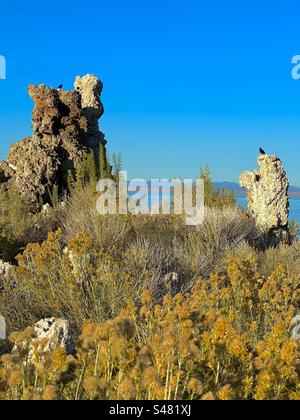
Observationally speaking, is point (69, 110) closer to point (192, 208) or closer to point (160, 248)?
point (192, 208)

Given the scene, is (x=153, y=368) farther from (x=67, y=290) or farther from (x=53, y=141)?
(x=53, y=141)

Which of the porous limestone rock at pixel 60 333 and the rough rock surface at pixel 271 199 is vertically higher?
the rough rock surface at pixel 271 199

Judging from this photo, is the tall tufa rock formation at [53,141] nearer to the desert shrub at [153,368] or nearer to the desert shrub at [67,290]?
the desert shrub at [67,290]

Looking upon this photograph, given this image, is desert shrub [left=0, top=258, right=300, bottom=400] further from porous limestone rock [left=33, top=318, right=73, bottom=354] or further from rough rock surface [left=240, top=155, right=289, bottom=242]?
rough rock surface [left=240, top=155, right=289, bottom=242]

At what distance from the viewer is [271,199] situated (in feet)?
33.8

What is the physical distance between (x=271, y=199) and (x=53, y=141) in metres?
4.83

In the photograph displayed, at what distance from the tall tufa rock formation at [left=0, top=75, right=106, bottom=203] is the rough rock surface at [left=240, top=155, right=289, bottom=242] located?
383 cm

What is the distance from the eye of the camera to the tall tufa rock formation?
37.1 ft

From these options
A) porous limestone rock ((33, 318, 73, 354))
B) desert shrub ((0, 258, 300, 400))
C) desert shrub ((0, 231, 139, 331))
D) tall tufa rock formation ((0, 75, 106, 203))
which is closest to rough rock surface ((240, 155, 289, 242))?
Answer: tall tufa rock formation ((0, 75, 106, 203))

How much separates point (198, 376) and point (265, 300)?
2.46 m

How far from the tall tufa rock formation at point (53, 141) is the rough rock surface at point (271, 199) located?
12.6 ft

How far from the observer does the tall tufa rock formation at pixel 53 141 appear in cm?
1130

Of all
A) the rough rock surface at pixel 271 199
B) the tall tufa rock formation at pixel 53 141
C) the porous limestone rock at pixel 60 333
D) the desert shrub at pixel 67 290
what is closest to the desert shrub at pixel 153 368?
the porous limestone rock at pixel 60 333
